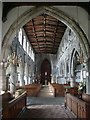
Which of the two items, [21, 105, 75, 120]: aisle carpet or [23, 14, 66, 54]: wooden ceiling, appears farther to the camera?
[23, 14, 66, 54]: wooden ceiling

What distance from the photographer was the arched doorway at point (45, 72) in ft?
139

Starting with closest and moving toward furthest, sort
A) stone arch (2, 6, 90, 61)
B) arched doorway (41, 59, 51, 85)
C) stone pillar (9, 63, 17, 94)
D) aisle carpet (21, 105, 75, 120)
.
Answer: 1. aisle carpet (21, 105, 75, 120)
2. stone arch (2, 6, 90, 61)
3. stone pillar (9, 63, 17, 94)
4. arched doorway (41, 59, 51, 85)

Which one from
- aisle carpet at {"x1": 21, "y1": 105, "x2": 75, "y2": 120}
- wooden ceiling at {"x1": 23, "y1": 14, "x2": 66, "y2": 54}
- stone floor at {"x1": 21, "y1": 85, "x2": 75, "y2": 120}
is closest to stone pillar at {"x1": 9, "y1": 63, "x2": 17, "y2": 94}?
stone floor at {"x1": 21, "y1": 85, "x2": 75, "y2": 120}

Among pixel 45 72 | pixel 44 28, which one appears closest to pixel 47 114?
pixel 44 28

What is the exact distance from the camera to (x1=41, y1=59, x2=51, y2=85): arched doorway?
139 ft

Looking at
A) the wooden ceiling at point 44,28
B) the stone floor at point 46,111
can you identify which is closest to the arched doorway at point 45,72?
the wooden ceiling at point 44,28

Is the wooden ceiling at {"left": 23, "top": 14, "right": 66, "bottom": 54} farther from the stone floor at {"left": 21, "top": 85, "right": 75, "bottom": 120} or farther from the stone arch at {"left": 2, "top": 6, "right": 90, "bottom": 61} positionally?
the stone floor at {"left": 21, "top": 85, "right": 75, "bottom": 120}

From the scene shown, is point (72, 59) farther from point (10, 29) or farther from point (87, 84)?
point (10, 29)

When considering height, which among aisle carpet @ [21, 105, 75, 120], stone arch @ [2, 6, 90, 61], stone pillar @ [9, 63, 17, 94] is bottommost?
aisle carpet @ [21, 105, 75, 120]

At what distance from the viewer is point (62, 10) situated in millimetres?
11578

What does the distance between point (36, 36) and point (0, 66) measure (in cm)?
1431

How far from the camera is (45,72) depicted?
1688 inches

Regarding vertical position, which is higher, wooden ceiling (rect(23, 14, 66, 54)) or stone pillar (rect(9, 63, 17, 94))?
wooden ceiling (rect(23, 14, 66, 54))

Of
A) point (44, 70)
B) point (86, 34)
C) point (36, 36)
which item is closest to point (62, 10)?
point (86, 34)
